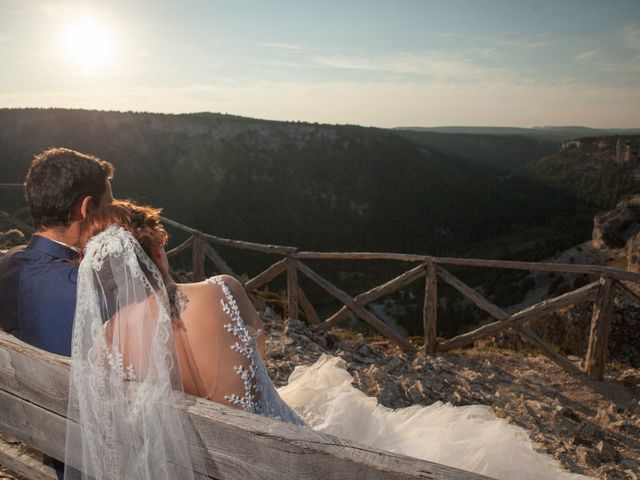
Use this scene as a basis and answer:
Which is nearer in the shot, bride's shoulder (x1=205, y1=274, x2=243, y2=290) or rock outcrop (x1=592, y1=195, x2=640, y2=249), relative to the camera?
bride's shoulder (x1=205, y1=274, x2=243, y2=290)

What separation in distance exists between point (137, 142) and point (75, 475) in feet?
214

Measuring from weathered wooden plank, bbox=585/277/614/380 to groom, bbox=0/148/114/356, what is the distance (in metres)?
5.28

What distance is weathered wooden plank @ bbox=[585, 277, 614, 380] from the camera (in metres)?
5.32

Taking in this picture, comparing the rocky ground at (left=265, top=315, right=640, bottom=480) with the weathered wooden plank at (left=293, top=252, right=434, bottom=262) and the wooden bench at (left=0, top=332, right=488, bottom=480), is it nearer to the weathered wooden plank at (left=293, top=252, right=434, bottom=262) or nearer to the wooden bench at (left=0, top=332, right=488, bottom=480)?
the weathered wooden plank at (left=293, top=252, right=434, bottom=262)

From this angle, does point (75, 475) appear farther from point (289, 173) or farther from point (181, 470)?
point (289, 173)

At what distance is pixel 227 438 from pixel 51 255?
1073 mm

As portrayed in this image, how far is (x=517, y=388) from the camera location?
17.4ft

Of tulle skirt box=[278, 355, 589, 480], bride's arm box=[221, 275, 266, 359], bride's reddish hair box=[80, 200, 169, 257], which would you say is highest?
bride's reddish hair box=[80, 200, 169, 257]

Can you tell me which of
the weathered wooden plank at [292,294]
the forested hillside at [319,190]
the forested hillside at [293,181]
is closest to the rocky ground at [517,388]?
the weathered wooden plank at [292,294]

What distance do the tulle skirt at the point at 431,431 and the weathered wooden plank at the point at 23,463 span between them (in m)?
1.19

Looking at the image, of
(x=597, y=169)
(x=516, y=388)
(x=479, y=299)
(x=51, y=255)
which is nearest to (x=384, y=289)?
(x=479, y=299)

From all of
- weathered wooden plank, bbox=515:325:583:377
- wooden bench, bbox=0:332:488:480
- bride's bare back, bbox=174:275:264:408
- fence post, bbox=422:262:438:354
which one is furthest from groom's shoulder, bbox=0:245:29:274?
weathered wooden plank, bbox=515:325:583:377

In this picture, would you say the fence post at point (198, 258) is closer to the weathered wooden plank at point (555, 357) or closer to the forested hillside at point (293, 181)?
the weathered wooden plank at point (555, 357)

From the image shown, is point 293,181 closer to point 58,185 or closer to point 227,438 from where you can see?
point 58,185
